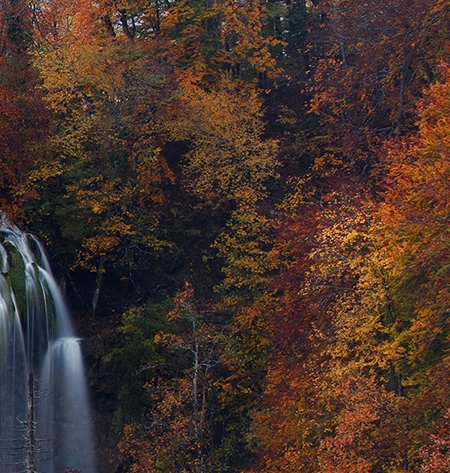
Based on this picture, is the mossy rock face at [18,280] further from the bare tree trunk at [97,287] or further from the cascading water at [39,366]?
the bare tree trunk at [97,287]

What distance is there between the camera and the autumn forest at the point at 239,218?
14922 millimetres

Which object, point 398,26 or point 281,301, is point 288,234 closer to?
point 281,301

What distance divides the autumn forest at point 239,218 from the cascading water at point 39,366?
24.8 inches

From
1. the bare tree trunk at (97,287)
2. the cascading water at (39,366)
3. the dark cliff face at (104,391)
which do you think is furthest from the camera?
the bare tree trunk at (97,287)

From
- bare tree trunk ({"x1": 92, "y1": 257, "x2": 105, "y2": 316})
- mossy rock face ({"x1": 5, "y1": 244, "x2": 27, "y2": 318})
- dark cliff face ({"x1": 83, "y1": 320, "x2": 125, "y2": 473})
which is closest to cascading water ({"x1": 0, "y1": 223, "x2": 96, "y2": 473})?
mossy rock face ({"x1": 5, "y1": 244, "x2": 27, "y2": 318})

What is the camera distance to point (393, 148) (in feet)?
59.1

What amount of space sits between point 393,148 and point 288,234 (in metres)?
4.32

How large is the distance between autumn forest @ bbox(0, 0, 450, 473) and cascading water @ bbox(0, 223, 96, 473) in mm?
630

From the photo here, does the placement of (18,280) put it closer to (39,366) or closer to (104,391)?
(39,366)

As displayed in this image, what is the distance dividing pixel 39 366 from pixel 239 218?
7751 mm

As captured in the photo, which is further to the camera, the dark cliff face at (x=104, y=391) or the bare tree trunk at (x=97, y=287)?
the bare tree trunk at (x=97, y=287)

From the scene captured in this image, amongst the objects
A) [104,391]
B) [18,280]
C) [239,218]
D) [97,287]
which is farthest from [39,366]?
[239,218]

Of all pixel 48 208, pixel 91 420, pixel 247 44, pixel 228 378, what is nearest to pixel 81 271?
pixel 48 208

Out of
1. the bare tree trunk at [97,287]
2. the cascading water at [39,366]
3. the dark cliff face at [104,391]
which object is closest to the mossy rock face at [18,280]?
the cascading water at [39,366]
